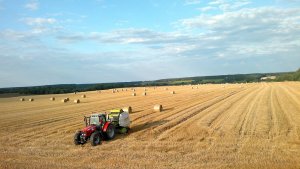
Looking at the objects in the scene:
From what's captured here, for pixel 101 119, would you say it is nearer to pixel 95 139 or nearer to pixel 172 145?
pixel 95 139

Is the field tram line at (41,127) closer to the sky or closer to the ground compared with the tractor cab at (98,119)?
closer to the ground

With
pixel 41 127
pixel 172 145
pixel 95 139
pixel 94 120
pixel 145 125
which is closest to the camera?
pixel 172 145

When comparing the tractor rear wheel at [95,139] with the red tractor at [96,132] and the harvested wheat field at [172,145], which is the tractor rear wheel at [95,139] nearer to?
the red tractor at [96,132]

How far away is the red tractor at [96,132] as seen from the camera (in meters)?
15.6

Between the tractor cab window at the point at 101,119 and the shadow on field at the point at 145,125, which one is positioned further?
the shadow on field at the point at 145,125

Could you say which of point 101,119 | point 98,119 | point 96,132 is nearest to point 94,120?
point 98,119

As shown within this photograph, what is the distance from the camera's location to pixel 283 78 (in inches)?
4948

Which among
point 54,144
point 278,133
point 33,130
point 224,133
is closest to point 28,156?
point 54,144

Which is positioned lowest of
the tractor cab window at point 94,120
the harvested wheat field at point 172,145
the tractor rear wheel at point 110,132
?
the harvested wheat field at point 172,145

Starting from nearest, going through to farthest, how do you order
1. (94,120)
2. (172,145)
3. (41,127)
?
(172,145), (94,120), (41,127)

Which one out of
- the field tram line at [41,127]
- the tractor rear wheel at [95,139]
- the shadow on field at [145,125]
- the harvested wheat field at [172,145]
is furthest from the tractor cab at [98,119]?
the field tram line at [41,127]

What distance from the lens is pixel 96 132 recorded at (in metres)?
15.7

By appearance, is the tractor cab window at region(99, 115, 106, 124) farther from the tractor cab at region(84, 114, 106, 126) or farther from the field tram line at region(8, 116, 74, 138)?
the field tram line at region(8, 116, 74, 138)

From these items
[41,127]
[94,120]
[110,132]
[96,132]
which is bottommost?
[41,127]
